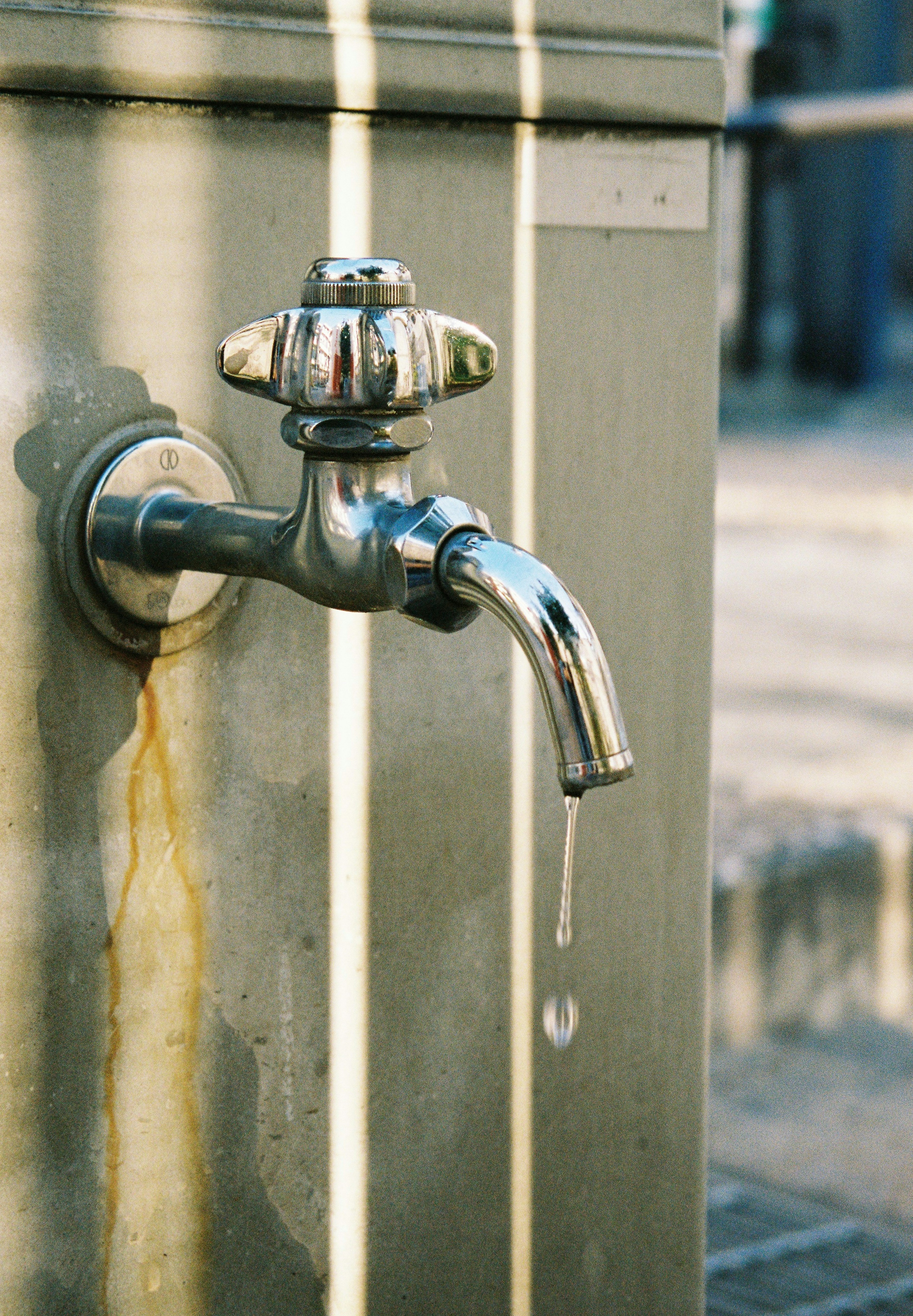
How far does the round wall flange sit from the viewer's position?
847 mm

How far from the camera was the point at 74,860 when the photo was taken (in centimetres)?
87

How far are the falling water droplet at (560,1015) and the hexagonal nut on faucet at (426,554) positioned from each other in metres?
0.30

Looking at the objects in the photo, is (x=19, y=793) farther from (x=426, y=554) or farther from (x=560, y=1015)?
(x=560, y=1015)

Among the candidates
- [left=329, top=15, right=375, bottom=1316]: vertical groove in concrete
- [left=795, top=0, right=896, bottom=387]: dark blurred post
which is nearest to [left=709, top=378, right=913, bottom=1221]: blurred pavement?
[left=329, top=15, right=375, bottom=1316]: vertical groove in concrete

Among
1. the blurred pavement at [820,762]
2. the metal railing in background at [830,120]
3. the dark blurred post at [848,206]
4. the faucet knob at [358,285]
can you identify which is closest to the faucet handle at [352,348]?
the faucet knob at [358,285]

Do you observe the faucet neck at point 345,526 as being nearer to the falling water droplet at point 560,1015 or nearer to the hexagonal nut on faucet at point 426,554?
the hexagonal nut on faucet at point 426,554

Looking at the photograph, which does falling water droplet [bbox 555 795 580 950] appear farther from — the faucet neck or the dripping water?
the faucet neck

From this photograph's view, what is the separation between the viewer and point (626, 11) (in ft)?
3.34

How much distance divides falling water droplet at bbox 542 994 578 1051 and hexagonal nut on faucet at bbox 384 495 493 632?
0.30m

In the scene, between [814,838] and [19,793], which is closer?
[19,793]

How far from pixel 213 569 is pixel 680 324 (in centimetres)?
39

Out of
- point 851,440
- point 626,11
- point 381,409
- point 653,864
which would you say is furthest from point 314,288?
point 851,440

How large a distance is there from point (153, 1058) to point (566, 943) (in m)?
0.25

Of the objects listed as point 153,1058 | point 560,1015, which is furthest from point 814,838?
point 153,1058
